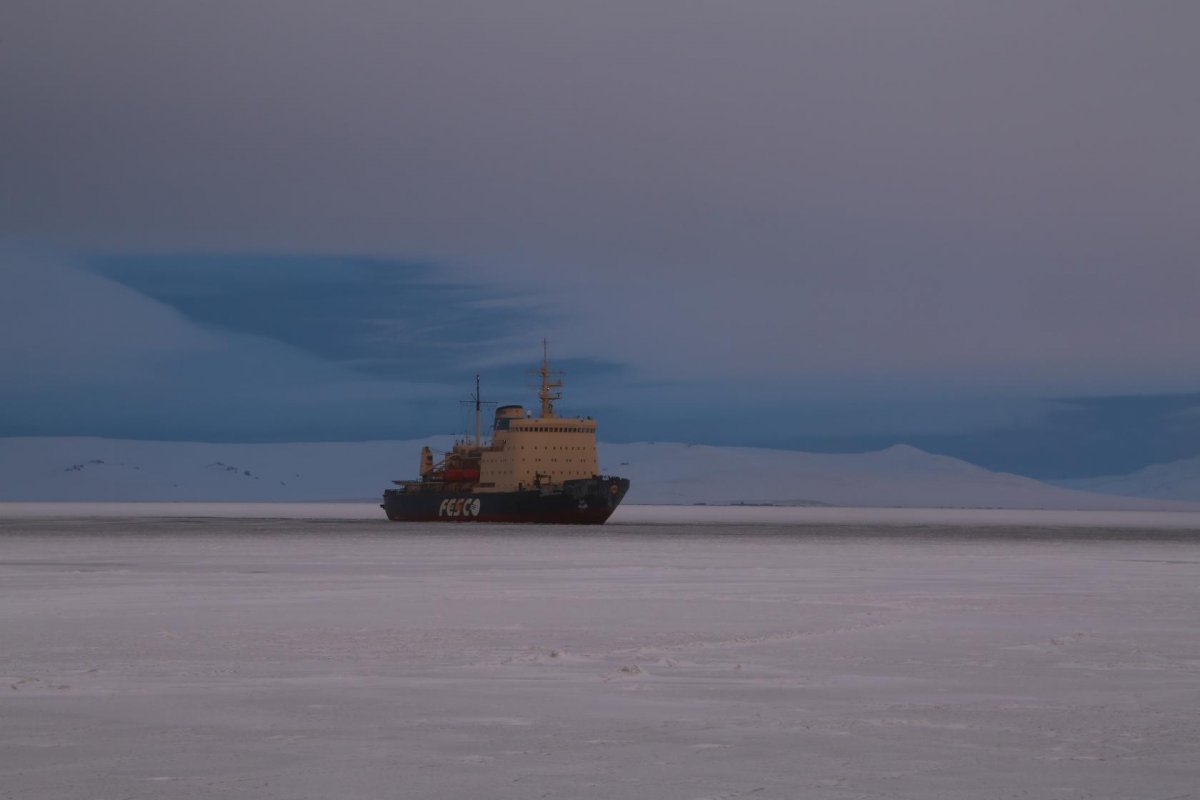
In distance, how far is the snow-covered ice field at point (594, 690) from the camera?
8484mm

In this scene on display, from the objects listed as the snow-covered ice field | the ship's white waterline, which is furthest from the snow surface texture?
the snow-covered ice field

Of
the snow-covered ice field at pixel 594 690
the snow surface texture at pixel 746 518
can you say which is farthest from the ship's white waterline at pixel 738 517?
the snow-covered ice field at pixel 594 690

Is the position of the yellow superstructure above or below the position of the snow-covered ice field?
above

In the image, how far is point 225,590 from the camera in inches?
904

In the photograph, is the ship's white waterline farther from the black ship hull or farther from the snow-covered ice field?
the snow-covered ice field

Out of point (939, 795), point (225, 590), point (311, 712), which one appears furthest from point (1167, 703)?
point (225, 590)

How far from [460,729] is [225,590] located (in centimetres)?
1383

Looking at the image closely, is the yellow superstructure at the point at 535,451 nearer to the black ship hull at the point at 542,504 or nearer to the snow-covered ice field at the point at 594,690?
the black ship hull at the point at 542,504

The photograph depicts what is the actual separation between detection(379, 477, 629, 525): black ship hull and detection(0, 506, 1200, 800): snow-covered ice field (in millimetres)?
52805

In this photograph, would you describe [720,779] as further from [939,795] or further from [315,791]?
[315,791]

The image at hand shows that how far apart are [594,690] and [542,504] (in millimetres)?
67474

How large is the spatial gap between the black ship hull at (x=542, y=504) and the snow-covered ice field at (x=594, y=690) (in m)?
52.8

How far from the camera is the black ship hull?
256 feet

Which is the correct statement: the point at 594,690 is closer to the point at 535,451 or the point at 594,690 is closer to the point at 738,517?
the point at 535,451
